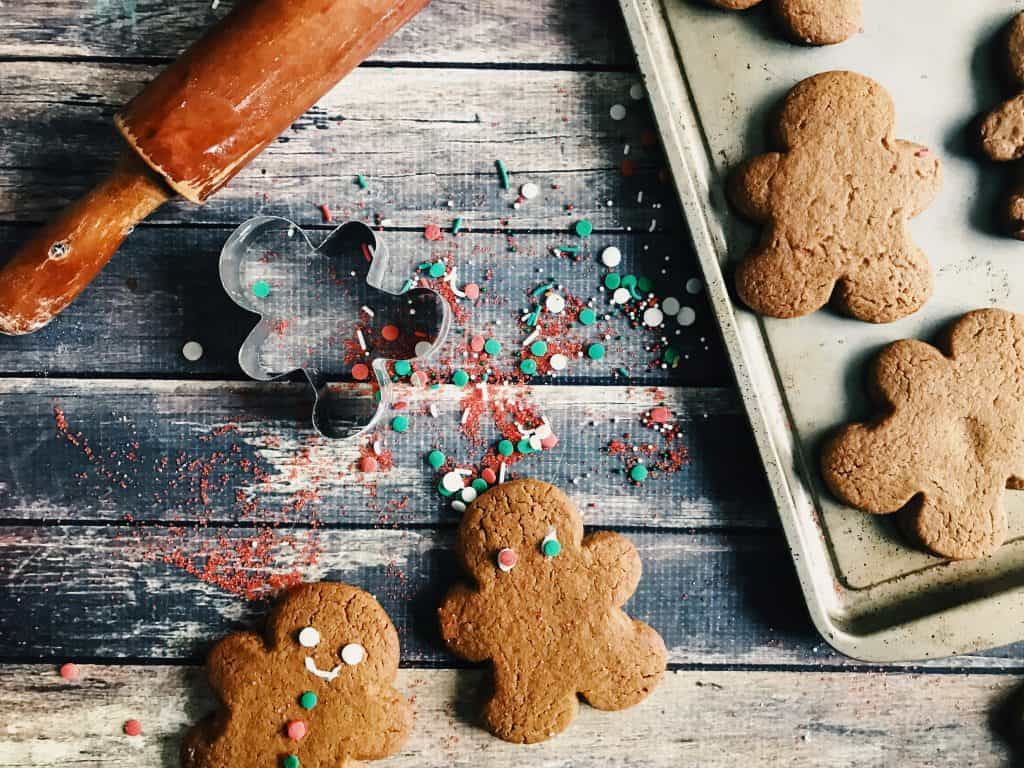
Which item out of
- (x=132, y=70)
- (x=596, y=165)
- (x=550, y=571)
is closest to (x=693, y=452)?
(x=550, y=571)

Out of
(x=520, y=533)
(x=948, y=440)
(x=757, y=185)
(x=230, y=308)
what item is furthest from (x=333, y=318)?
(x=948, y=440)

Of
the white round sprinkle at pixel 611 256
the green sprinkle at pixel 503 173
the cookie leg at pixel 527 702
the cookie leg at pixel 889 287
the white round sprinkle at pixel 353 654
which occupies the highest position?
the green sprinkle at pixel 503 173

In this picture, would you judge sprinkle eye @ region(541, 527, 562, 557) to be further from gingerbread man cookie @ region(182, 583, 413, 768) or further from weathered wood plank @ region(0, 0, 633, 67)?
weathered wood plank @ region(0, 0, 633, 67)

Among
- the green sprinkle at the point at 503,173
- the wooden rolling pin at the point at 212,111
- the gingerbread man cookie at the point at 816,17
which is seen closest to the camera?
the wooden rolling pin at the point at 212,111

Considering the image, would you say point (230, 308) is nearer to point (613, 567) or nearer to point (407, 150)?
point (407, 150)

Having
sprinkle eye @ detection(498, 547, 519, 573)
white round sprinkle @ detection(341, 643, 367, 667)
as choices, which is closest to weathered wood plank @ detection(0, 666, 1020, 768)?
white round sprinkle @ detection(341, 643, 367, 667)

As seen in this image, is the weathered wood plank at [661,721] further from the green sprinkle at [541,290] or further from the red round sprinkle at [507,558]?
the green sprinkle at [541,290]

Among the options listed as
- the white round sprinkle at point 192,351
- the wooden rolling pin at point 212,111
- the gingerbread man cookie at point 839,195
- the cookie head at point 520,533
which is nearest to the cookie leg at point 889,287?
the gingerbread man cookie at point 839,195

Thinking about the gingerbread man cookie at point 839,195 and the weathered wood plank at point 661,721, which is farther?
the weathered wood plank at point 661,721
